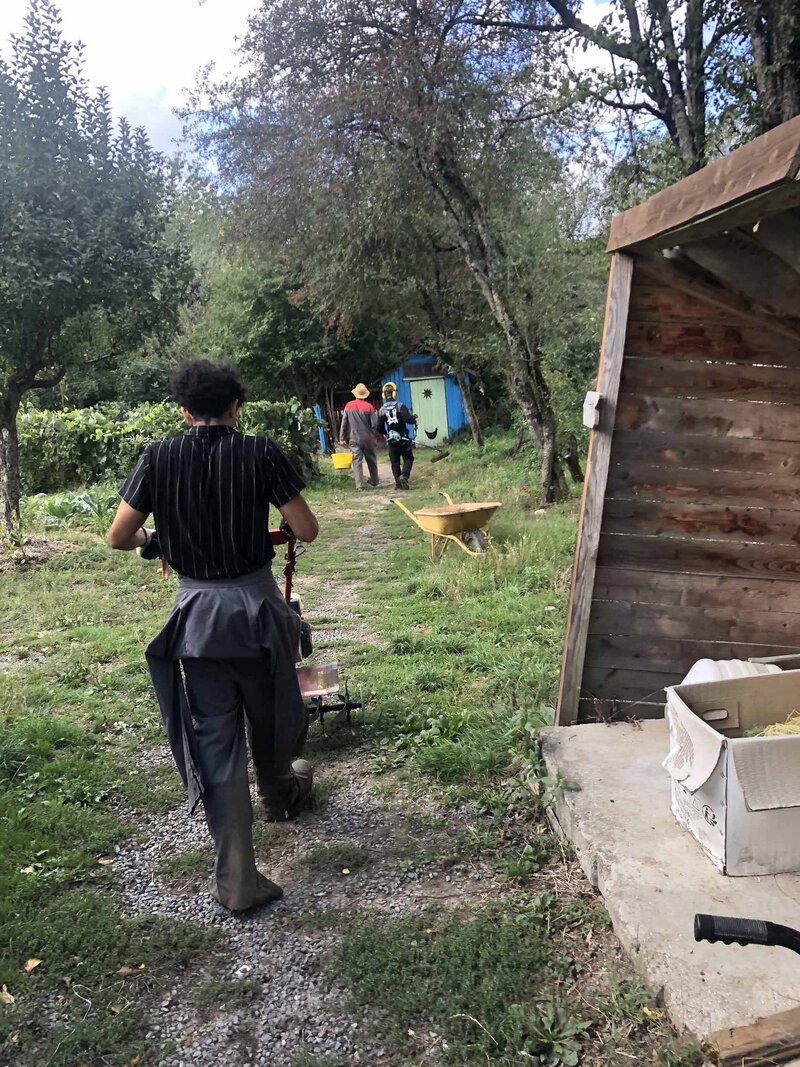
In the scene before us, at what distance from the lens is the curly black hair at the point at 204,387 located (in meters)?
2.77

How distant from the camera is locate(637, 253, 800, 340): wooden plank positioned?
323 centimetres

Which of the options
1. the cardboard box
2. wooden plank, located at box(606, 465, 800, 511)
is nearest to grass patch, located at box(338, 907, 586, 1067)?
the cardboard box

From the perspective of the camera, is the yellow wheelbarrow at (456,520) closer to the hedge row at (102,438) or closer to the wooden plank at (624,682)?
the wooden plank at (624,682)

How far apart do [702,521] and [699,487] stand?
158 mm

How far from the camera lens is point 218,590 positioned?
9.30ft

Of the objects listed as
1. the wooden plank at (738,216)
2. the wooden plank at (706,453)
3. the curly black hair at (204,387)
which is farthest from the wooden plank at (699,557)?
the curly black hair at (204,387)

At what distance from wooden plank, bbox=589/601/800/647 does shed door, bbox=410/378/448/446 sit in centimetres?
2182

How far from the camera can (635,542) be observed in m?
3.55

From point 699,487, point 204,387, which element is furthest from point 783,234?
point 204,387

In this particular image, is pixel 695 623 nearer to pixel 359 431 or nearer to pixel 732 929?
pixel 732 929

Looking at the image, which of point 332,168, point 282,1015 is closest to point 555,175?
point 332,168

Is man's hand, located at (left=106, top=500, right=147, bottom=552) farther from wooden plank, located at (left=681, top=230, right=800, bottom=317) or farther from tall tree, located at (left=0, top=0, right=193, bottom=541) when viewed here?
tall tree, located at (left=0, top=0, right=193, bottom=541)

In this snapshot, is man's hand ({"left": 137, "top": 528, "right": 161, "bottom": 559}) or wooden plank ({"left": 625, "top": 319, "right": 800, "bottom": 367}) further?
wooden plank ({"left": 625, "top": 319, "right": 800, "bottom": 367})

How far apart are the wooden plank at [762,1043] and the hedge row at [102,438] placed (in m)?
13.3
